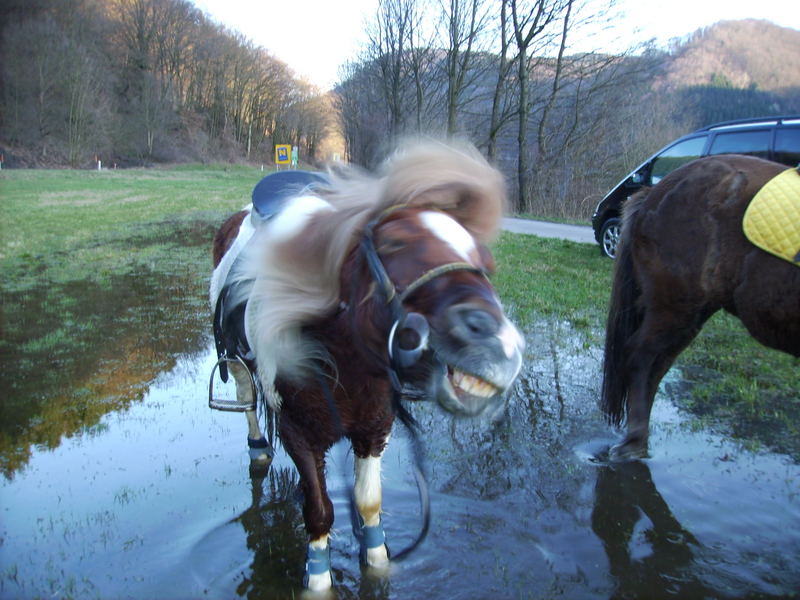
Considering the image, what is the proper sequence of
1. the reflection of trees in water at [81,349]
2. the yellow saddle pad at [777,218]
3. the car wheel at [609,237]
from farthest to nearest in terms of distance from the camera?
the car wheel at [609,237] → the reflection of trees in water at [81,349] → the yellow saddle pad at [777,218]

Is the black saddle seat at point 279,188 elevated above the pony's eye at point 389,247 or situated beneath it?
elevated above

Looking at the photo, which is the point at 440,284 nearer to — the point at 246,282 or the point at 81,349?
the point at 246,282

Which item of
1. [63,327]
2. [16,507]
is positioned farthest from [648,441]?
[63,327]

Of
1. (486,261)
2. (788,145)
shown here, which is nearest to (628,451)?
(486,261)

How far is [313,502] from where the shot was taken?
252 centimetres

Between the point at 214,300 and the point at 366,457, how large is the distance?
5.24ft

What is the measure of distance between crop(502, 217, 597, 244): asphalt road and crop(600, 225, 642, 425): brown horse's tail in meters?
9.66

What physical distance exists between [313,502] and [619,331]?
265 cm

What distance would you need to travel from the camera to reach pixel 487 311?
159 cm

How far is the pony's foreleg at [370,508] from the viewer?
2717mm

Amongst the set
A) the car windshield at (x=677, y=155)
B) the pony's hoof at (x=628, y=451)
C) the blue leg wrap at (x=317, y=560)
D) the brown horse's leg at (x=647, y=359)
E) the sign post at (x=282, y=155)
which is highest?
the sign post at (x=282, y=155)

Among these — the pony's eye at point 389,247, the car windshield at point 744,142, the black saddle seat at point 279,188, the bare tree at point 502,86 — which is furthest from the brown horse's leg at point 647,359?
the bare tree at point 502,86

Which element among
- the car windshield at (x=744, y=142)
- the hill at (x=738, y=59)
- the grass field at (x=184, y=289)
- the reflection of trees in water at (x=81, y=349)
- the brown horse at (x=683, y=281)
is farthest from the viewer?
the hill at (x=738, y=59)

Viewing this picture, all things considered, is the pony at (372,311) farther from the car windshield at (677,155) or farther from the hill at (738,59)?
the hill at (738,59)
